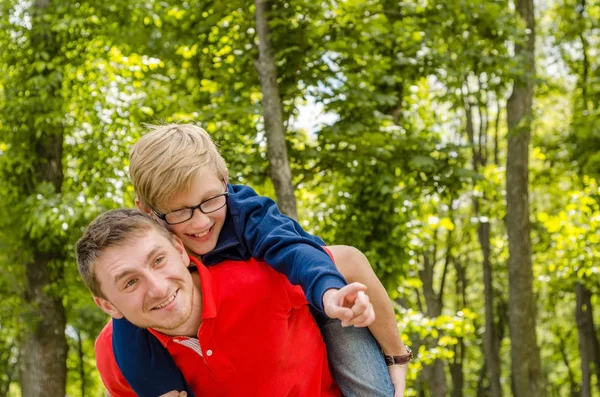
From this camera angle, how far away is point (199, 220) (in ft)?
9.78

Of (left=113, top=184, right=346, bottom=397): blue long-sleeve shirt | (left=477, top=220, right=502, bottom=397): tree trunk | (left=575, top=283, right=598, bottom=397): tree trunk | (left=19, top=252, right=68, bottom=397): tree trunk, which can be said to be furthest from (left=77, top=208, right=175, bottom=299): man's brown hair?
(left=575, top=283, right=598, bottom=397): tree trunk

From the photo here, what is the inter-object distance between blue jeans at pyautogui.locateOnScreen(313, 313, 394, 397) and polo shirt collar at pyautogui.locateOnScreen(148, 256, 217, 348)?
1.67 feet

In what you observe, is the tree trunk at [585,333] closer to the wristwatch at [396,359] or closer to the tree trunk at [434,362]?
the tree trunk at [434,362]

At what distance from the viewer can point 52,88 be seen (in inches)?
409

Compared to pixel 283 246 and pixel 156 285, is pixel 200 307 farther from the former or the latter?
pixel 283 246

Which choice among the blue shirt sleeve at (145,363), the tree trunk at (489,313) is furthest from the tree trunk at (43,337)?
the tree trunk at (489,313)

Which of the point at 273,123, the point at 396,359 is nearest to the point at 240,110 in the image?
the point at 273,123

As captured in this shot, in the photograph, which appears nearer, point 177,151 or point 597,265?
point 177,151

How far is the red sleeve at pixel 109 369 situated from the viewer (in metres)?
2.93

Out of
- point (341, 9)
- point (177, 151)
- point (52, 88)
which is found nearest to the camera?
point (177, 151)

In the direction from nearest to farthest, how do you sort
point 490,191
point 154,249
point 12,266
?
point 154,249, point 12,266, point 490,191

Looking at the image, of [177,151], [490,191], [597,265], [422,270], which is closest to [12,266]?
[490,191]

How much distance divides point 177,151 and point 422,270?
18.9 m

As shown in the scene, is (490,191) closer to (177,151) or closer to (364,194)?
(364,194)
